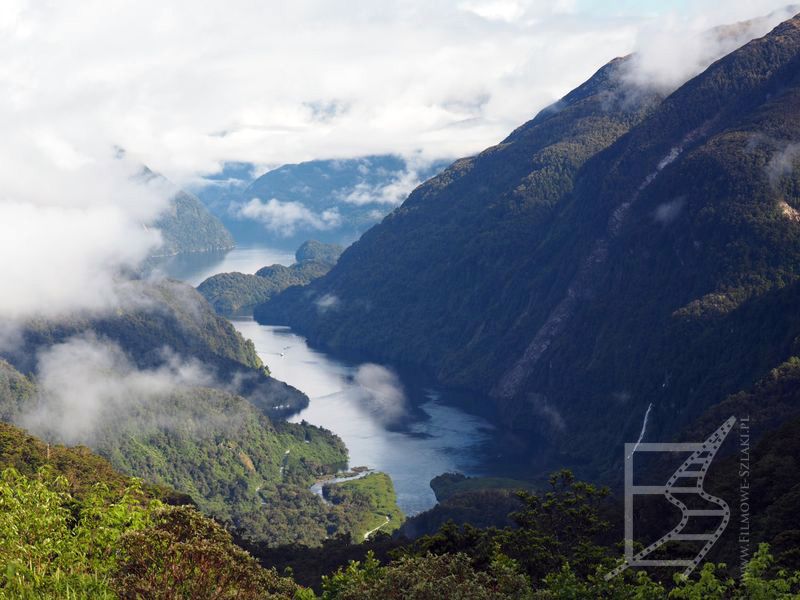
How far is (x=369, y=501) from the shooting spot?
147625 millimetres

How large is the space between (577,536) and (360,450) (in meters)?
122

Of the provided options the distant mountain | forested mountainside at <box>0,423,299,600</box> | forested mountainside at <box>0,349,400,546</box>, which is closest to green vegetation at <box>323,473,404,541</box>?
forested mountainside at <box>0,349,400,546</box>

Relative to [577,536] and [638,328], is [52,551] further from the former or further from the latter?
[638,328]

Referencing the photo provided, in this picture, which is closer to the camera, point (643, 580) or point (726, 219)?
point (643, 580)

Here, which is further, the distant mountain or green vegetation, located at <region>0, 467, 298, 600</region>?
the distant mountain

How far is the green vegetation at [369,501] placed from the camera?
449 ft

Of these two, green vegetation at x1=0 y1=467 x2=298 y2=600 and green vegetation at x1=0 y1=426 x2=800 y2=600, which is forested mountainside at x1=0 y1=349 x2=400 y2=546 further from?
green vegetation at x1=0 y1=467 x2=298 y2=600

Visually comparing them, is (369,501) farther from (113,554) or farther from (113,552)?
(113,554)

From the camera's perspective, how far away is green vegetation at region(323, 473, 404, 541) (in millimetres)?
136875

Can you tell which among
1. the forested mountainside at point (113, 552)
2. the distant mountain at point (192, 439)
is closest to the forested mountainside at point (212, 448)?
the distant mountain at point (192, 439)

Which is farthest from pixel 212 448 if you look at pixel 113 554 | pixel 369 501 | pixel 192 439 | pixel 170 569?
pixel 170 569

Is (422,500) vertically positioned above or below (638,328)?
below

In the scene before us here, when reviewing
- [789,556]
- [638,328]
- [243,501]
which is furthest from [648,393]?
[789,556]

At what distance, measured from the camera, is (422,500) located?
493 feet
